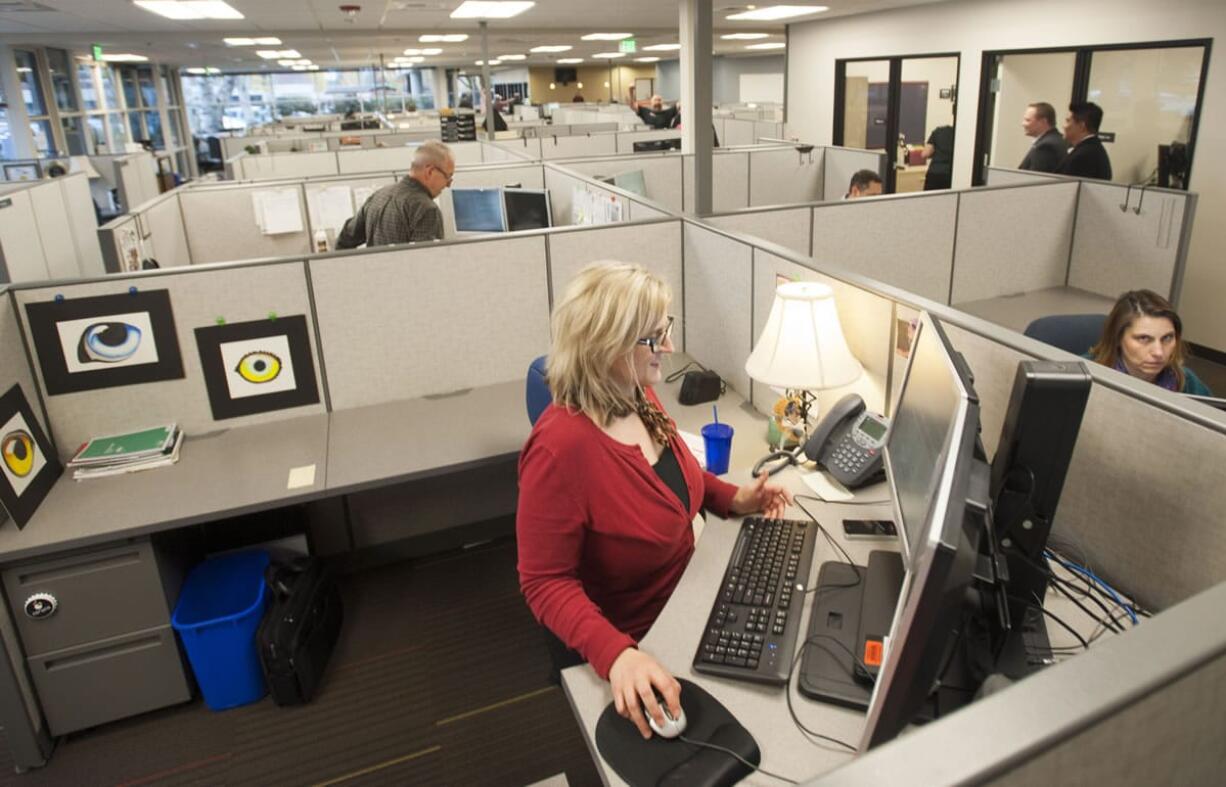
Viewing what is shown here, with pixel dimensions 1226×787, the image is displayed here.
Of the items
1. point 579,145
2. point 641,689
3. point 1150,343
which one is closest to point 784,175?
point 579,145

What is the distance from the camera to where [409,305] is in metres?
2.58

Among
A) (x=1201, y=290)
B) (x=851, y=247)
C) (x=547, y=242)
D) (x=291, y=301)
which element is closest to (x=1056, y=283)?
(x=851, y=247)

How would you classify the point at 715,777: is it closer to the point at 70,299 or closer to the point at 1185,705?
the point at 1185,705

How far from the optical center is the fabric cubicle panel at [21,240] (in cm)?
399

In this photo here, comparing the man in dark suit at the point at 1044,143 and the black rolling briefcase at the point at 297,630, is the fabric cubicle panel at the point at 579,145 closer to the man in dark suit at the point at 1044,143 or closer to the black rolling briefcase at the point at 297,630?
the man in dark suit at the point at 1044,143

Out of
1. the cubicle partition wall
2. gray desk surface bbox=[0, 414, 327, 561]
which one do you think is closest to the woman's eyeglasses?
gray desk surface bbox=[0, 414, 327, 561]

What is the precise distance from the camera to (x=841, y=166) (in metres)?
5.41

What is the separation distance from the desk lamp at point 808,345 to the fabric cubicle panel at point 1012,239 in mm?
1802

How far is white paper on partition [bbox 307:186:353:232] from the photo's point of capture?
461 cm

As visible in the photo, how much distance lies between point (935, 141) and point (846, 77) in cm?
174

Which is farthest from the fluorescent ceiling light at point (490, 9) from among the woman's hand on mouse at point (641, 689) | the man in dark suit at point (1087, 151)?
the woman's hand on mouse at point (641, 689)

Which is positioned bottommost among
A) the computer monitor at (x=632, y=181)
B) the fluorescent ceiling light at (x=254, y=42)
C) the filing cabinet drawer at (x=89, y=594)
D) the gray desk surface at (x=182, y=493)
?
the filing cabinet drawer at (x=89, y=594)

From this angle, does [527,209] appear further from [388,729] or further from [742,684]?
[742,684]

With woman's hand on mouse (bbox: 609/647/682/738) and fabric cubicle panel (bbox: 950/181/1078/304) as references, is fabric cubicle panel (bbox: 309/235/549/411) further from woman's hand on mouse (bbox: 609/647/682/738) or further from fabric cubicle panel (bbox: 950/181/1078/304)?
fabric cubicle panel (bbox: 950/181/1078/304)
